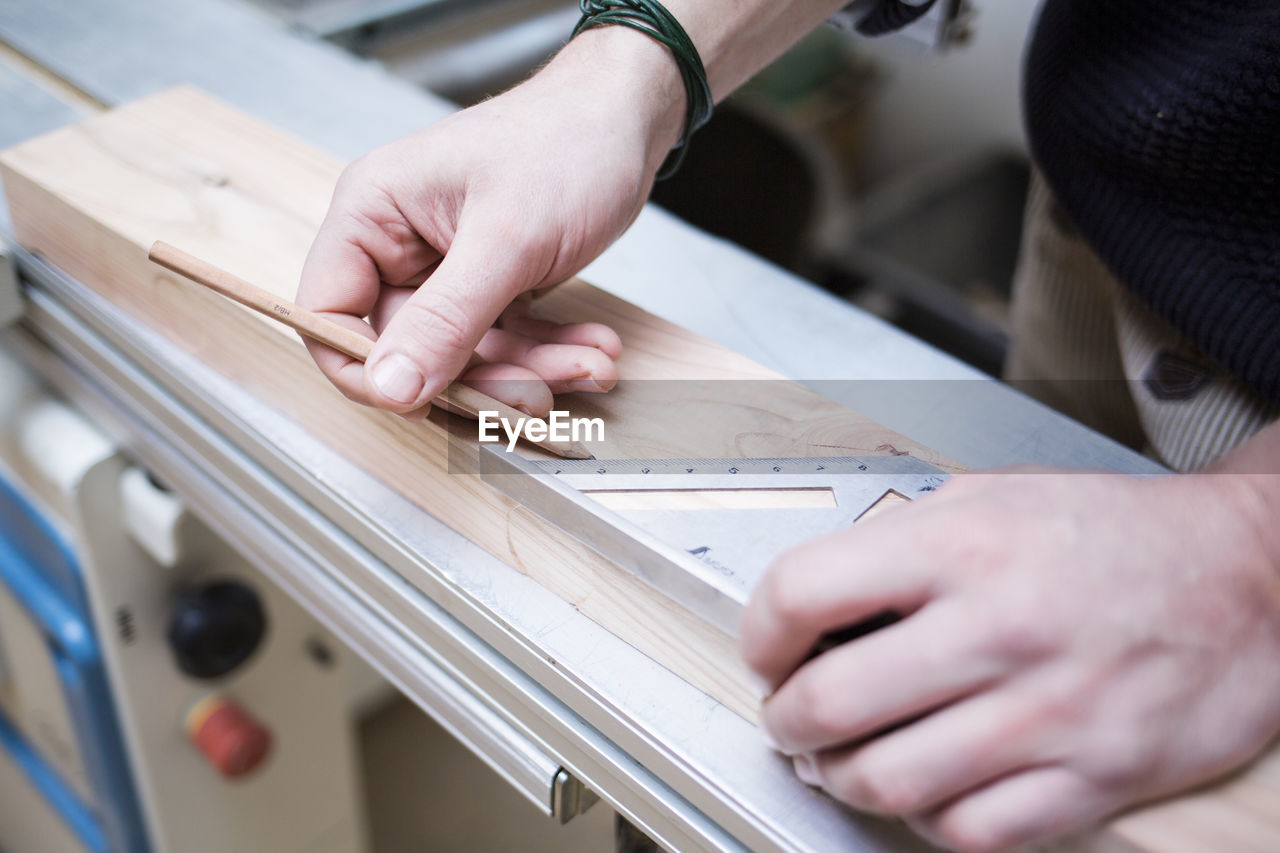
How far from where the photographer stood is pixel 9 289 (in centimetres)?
80

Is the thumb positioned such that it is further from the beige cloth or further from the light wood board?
the beige cloth

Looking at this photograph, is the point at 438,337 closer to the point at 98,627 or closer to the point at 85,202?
the point at 85,202

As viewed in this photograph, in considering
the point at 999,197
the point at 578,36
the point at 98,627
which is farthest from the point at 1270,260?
the point at 999,197

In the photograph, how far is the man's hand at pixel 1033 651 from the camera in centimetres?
36

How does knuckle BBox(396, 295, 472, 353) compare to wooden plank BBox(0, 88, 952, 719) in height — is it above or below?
above

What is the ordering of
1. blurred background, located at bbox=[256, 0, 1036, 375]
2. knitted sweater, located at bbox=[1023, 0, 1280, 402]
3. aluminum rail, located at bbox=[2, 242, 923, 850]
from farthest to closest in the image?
blurred background, located at bbox=[256, 0, 1036, 375], knitted sweater, located at bbox=[1023, 0, 1280, 402], aluminum rail, located at bbox=[2, 242, 923, 850]

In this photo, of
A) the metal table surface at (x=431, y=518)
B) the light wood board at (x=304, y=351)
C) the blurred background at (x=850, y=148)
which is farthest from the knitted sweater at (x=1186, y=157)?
the blurred background at (x=850, y=148)

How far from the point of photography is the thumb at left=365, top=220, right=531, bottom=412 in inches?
20.6

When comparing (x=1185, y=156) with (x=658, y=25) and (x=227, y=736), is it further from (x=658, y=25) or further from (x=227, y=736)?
(x=227, y=736)

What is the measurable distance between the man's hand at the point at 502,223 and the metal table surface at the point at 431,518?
4.5 inches

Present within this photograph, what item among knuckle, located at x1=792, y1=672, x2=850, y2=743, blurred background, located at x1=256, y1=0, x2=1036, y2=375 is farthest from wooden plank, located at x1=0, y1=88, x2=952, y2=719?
blurred background, located at x1=256, y1=0, x2=1036, y2=375

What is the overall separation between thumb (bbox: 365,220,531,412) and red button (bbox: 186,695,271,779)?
0.48m

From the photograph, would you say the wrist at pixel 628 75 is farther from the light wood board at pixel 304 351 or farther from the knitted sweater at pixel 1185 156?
the knitted sweater at pixel 1185 156
